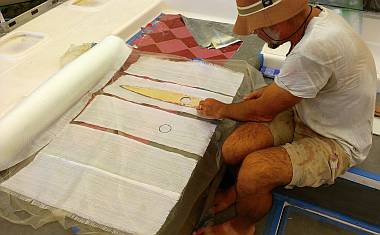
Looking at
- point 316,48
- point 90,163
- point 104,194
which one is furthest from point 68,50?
point 316,48

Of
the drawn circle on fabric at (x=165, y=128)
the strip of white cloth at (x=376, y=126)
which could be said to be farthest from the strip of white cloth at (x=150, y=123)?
the strip of white cloth at (x=376, y=126)

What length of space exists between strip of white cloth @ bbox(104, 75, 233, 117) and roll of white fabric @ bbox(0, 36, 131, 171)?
10 centimetres

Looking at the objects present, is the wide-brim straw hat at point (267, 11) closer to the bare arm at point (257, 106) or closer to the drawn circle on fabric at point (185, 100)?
the bare arm at point (257, 106)

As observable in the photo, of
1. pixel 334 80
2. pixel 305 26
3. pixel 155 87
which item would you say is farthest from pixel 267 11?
pixel 155 87

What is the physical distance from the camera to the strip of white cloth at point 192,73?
1379mm

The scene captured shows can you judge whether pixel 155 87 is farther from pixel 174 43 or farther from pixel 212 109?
pixel 174 43

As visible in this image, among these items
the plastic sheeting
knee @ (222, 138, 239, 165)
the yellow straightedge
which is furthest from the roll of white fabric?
knee @ (222, 138, 239, 165)

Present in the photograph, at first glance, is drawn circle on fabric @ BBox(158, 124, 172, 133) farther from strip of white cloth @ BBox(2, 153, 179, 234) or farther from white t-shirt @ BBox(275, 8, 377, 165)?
white t-shirt @ BBox(275, 8, 377, 165)

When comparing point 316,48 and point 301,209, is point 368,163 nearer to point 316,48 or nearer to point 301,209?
point 301,209

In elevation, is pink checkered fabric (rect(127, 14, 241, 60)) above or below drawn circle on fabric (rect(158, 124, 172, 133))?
above

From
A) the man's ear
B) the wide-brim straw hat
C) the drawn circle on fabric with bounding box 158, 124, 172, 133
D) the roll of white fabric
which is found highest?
the man's ear

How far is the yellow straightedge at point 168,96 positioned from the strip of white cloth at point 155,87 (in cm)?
1

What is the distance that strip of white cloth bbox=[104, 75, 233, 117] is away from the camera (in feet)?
4.20

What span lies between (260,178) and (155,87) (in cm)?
55
